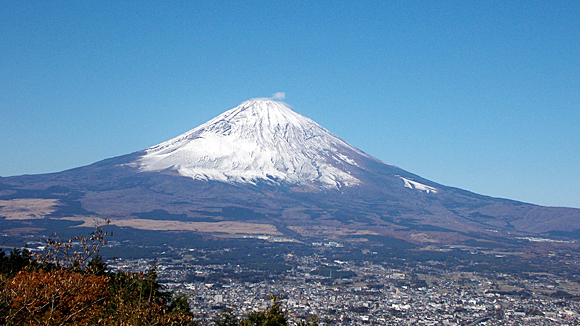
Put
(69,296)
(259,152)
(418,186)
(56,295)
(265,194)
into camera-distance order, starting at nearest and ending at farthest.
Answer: (56,295) < (69,296) < (265,194) < (418,186) < (259,152)

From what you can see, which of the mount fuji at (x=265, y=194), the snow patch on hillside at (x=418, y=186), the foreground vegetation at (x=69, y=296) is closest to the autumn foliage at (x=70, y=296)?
the foreground vegetation at (x=69, y=296)

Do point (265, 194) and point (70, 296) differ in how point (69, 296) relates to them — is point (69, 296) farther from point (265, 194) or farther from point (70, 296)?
point (265, 194)

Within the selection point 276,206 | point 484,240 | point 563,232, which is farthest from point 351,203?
point 563,232

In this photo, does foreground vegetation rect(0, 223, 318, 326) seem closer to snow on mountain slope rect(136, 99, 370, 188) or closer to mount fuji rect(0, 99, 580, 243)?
mount fuji rect(0, 99, 580, 243)

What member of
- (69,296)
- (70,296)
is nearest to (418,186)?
(70,296)

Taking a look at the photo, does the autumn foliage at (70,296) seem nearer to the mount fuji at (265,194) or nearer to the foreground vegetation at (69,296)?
the foreground vegetation at (69,296)

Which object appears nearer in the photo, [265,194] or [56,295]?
[56,295]

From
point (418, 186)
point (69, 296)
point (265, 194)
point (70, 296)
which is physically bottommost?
point (70, 296)
